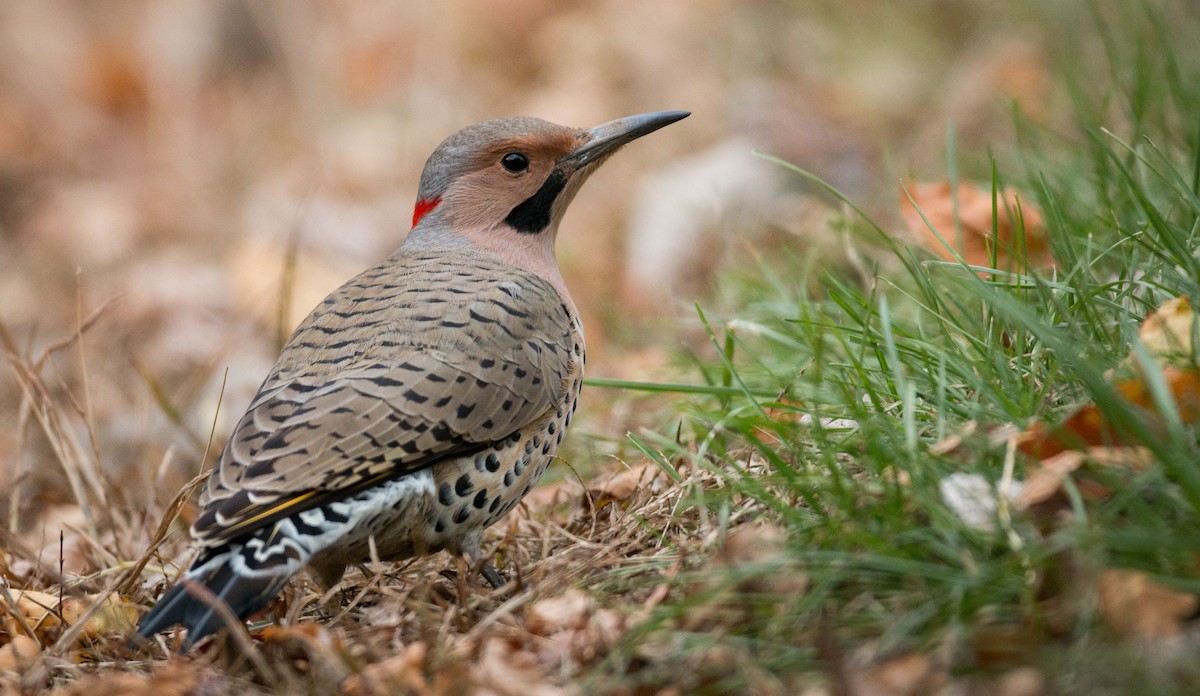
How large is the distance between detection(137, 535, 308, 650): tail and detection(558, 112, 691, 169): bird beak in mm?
2243

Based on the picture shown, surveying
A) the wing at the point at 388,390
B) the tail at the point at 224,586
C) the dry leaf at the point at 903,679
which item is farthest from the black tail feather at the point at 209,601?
the dry leaf at the point at 903,679

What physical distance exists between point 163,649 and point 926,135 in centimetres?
623

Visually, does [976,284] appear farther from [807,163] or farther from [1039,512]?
[807,163]

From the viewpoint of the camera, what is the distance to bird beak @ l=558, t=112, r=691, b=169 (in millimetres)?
4910

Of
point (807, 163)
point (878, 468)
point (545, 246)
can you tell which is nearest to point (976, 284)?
point (878, 468)

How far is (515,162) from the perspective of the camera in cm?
488

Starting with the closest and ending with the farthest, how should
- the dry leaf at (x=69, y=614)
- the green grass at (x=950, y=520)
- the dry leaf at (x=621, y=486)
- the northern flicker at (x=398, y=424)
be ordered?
the green grass at (x=950, y=520)
the northern flicker at (x=398, y=424)
the dry leaf at (x=69, y=614)
the dry leaf at (x=621, y=486)

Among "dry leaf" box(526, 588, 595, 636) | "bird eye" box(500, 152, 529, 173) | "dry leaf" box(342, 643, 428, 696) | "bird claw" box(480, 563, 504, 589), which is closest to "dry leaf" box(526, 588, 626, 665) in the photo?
"dry leaf" box(526, 588, 595, 636)

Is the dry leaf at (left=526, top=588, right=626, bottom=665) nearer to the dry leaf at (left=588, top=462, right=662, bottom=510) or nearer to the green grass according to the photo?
the green grass

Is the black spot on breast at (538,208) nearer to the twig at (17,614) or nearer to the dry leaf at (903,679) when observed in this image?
the twig at (17,614)

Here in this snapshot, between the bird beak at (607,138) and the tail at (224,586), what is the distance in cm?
224

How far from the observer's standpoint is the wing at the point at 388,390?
11.1ft

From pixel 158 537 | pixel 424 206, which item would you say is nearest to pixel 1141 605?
pixel 158 537

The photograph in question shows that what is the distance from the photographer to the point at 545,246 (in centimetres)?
496
